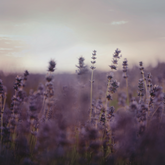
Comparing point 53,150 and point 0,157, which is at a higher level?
point 53,150

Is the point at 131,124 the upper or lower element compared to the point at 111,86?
lower

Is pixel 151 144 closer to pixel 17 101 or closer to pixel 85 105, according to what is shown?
pixel 85 105

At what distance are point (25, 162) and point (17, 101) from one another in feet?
4.66

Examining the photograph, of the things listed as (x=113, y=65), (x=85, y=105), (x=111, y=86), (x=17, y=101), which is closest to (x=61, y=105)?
(x=85, y=105)

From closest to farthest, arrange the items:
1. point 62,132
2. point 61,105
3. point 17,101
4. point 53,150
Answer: point 53,150 → point 62,132 → point 17,101 → point 61,105

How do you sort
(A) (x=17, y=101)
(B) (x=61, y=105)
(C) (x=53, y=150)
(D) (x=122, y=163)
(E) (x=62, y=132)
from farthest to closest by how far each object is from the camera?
(B) (x=61, y=105)
(A) (x=17, y=101)
(D) (x=122, y=163)
(E) (x=62, y=132)
(C) (x=53, y=150)

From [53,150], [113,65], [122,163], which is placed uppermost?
[113,65]

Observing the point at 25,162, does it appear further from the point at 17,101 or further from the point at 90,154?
the point at 17,101

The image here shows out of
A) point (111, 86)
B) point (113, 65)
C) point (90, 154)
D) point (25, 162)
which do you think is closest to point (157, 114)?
point (111, 86)

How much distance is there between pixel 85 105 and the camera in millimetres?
3840

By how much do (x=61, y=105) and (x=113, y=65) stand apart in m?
1.38

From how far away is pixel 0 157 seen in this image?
220 cm

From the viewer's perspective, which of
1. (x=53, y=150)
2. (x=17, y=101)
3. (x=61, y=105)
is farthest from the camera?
(x=61, y=105)

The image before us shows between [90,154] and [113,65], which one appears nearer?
[90,154]
